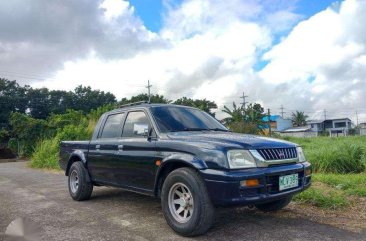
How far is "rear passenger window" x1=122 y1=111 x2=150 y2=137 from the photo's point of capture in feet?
Answer: 16.6

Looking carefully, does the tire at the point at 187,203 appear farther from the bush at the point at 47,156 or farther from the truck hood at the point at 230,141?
the bush at the point at 47,156

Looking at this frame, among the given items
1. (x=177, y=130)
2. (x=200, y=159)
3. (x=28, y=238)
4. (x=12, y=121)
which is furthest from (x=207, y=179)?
(x=12, y=121)

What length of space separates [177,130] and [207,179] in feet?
3.97

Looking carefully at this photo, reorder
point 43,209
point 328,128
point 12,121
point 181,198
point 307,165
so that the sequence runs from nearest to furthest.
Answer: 1. point 181,198
2. point 307,165
3. point 43,209
4. point 12,121
5. point 328,128

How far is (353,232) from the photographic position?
166 inches

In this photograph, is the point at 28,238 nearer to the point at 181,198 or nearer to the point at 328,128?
the point at 181,198

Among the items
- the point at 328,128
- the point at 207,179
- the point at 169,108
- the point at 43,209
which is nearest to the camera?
the point at 207,179

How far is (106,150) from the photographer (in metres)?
5.75

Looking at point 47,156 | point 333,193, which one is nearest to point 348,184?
point 333,193

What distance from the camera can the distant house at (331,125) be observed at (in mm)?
83500

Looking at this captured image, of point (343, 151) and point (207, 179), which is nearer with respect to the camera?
point (207, 179)

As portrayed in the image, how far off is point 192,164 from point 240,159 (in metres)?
0.55

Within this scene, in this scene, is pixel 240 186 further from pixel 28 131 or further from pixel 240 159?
pixel 28 131

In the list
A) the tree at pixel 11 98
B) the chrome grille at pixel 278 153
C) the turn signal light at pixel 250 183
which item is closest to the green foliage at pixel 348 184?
the chrome grille at pixel 278 153
